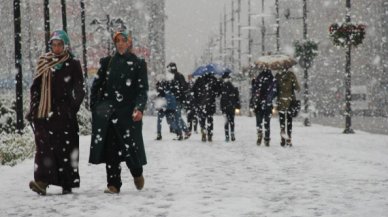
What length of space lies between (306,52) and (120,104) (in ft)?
70.2

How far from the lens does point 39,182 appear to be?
317 inches

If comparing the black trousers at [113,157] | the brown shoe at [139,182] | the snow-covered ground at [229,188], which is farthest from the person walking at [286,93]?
the black trousers at [113,157]

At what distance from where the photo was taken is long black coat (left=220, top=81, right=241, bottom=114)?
17766mm

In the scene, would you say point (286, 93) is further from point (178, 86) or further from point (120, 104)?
point (120, 104)

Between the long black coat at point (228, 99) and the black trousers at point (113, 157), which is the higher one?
the long black coat at point (228, 99)

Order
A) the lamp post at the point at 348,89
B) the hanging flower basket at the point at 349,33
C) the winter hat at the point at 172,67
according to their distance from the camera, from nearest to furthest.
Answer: the winter hat at the point at 172,67 → the hanging flower basket at the point at 349,33 → the lamp post at the point at 348,89

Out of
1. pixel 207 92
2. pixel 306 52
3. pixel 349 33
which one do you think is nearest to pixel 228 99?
pixel 207 92

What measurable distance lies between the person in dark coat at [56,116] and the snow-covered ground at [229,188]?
0.23 m

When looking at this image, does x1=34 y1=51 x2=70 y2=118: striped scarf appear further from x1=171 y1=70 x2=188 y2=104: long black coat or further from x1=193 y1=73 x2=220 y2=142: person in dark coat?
x1=171 y1=70 x2=188 y2=104: long black coat

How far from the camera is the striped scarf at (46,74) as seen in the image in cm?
815

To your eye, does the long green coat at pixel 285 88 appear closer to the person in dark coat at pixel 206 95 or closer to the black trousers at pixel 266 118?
the black trousers at pixel 266 118

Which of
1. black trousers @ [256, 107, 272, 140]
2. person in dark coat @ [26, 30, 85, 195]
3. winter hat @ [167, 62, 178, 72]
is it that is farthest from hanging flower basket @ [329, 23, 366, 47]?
person in dark coat @ [26, 30, 85, 195]

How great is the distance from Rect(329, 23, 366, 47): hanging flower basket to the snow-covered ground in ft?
25.4

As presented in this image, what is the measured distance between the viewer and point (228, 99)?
17.8 m
